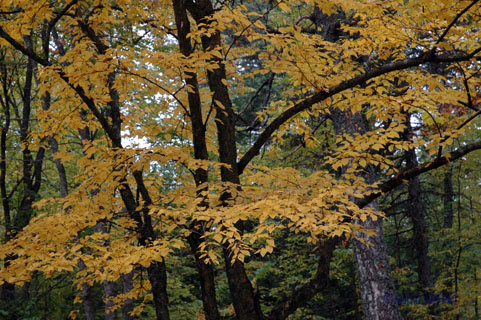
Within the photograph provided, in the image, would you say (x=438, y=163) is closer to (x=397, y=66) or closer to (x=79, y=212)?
(x=397, y=66)

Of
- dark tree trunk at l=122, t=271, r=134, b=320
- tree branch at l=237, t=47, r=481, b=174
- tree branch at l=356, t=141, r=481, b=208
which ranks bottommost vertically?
dark tree trunk at l=122, t=271, r=134, b=320

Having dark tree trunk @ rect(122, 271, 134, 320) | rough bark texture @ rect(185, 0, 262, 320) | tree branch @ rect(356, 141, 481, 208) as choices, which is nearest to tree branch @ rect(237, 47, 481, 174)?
rough bark texture @ rect(185, 0, 262, 320)

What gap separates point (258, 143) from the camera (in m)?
4.93

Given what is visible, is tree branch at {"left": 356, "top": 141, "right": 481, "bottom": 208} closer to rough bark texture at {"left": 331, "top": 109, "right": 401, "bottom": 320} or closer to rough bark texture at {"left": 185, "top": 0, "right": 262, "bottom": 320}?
rough bark texture at {"left": 185, "top": 0, "right": 262, "bottom": 320}

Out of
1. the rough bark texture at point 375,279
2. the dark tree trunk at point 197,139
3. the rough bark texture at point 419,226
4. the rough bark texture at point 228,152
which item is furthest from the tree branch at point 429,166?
the rough bark texture at point 419,226

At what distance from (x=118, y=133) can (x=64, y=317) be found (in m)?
7.57

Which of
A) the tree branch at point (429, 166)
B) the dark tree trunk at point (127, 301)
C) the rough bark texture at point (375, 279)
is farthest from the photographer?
the dark tree trunk at point (127, 301)

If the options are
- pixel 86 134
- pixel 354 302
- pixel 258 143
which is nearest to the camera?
pixel 258 143

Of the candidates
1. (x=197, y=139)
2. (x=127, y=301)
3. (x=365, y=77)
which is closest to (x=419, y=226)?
(x=127, y=301)

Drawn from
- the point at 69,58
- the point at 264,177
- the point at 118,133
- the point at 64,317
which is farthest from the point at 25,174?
the point at 264,177

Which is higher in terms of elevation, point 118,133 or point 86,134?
point 86,134

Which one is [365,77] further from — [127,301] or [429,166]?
[127,301]

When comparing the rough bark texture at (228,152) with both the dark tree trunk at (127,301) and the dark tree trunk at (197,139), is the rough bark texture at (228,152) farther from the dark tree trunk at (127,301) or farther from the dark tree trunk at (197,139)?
the dark tree trunk at (127,301)

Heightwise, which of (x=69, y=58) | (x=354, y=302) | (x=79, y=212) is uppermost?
(x=69, y=58)
